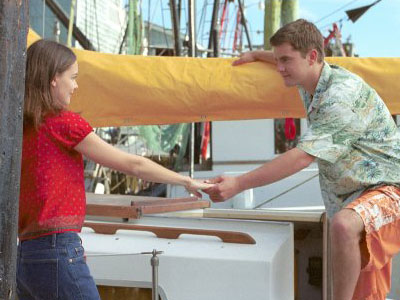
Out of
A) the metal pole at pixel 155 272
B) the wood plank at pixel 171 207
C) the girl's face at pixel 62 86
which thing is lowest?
the metal pole at pixel 155 272

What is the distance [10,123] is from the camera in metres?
1.83

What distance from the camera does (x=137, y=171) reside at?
221 cm

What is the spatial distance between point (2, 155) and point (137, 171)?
20.7 inches

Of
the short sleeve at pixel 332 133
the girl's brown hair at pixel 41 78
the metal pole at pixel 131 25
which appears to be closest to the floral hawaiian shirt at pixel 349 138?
the short sleeve at pixel 332 133

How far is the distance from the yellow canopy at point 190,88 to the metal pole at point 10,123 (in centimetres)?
178

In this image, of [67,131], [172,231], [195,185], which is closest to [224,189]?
[195,185]

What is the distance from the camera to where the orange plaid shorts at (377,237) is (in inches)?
101

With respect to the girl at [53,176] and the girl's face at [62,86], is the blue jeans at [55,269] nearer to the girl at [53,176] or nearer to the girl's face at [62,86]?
the girl at [53,176]

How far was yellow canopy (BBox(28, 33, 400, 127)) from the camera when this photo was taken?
11.6 feet

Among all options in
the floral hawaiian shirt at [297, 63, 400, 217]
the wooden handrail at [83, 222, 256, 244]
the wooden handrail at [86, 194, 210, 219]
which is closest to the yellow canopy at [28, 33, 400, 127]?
the wooden handrail at [86, 194, 210, 219]

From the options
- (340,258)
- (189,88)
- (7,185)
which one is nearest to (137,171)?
(7,185)

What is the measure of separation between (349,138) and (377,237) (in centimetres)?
42

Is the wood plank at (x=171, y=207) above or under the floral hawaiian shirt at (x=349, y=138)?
under

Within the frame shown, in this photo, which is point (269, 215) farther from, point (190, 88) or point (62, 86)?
point (62, 86)
